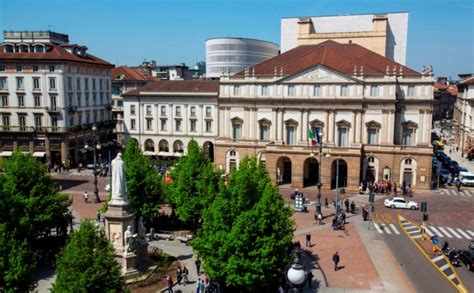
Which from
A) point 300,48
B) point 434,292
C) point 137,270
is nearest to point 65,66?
point 300,48

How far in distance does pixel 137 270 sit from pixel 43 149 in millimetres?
51614

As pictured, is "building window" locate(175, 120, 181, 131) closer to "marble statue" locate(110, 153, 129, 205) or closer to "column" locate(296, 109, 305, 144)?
"column" locate(296, 109, 305, 144)

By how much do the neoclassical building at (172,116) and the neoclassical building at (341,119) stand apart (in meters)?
10.00

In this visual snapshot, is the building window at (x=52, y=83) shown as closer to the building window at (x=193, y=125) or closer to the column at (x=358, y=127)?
the building window at (x=193, y=125)

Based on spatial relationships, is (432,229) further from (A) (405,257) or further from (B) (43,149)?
(B) (43,149)

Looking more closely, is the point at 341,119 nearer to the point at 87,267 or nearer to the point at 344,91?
the point at 344,91

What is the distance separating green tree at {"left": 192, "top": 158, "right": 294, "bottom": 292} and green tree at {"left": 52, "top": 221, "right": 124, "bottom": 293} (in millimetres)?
6800

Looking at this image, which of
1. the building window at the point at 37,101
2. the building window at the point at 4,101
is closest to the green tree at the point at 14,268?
the building window at the point at 37,101

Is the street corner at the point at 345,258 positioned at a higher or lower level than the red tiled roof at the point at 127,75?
lower

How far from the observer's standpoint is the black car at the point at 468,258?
32.6m

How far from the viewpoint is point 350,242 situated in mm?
39000

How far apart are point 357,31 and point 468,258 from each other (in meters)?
64.7

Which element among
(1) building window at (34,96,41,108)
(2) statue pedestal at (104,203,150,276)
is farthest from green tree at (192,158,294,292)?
(1) building window at (34,96,41,108)

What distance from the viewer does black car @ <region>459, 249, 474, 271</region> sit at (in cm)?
3256
